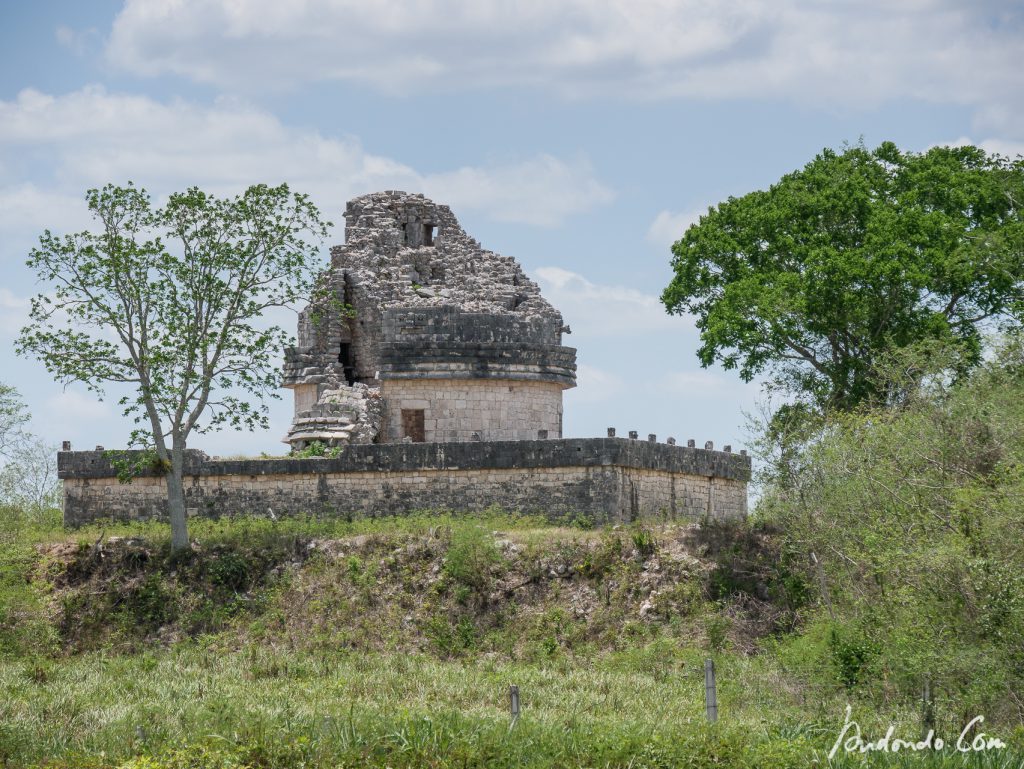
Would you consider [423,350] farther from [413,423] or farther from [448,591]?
[448,591]

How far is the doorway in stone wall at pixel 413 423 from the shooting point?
32.8 m

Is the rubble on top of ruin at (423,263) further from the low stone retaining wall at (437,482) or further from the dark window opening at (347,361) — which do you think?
the low stone retaining wall at (437,482)

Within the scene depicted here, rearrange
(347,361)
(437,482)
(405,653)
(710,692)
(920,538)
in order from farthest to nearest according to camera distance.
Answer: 1. (347,361)
2. (437,482)
3. (405,653)
4. (920,538)
5. (710,692)

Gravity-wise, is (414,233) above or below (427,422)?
above

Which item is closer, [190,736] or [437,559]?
[190,736]

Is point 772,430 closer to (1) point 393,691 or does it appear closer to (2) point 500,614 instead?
(2) point 500,614

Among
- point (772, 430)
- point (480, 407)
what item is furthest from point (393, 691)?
point (480, 407)

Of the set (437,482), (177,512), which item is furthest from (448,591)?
(177,512)

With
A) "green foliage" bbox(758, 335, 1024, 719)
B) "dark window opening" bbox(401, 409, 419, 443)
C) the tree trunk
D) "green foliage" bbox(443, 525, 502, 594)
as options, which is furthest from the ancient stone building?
"green foliage" bbox(758, 335, 1024, 719)

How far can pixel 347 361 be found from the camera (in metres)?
34.1

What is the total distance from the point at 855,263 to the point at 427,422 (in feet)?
29.2

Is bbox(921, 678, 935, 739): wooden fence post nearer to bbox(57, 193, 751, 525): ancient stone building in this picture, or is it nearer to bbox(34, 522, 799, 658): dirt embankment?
bbox(34, 522, 799, 658): dirt embankment

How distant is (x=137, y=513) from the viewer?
103ft

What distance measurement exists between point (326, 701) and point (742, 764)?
6467 mm
